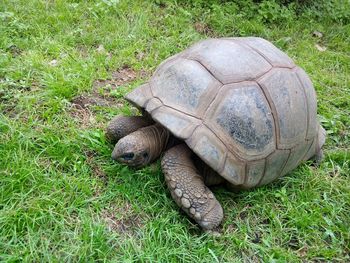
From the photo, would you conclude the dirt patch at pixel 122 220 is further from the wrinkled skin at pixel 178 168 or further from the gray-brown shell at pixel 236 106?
the gray-brown shell at pixel 236 106

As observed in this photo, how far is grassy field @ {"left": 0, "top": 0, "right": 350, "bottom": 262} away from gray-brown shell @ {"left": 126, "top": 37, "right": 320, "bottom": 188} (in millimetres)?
378

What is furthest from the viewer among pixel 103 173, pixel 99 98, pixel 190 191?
pixel 99 98

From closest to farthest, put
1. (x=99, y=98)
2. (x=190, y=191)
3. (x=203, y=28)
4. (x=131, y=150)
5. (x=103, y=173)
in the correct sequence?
(x=190, y=191)
(x=131, y=150)
(x=103, y=173)
(x=99, y=98)
(x=203, y=28)

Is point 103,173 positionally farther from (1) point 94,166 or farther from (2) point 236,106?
(2) point 236,106

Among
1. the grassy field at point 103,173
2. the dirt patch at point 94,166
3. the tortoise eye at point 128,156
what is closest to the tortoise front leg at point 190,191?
the grassy field at point 103,173

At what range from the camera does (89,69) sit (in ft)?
13.9

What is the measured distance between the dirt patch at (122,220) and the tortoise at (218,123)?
32 centimetres

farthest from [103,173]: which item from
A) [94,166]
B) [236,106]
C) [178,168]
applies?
[236,106]

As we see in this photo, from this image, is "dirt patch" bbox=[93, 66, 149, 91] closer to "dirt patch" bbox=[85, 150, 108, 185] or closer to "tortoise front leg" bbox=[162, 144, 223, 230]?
"dirt patch" bbox=[85, 150, 108, 185]

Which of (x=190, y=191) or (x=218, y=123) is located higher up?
(x=218, y=123)

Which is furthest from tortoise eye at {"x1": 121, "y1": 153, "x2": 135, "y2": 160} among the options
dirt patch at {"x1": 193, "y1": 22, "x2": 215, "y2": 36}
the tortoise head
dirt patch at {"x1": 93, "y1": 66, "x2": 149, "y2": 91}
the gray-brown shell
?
dirt patch at {"x1": 193, "y1": 22, "x2": 215, "y2": 36}

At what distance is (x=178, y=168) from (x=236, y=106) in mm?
606

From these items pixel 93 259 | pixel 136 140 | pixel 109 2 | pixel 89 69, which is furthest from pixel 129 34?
pixel 93 259

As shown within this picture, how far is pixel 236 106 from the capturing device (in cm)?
290
